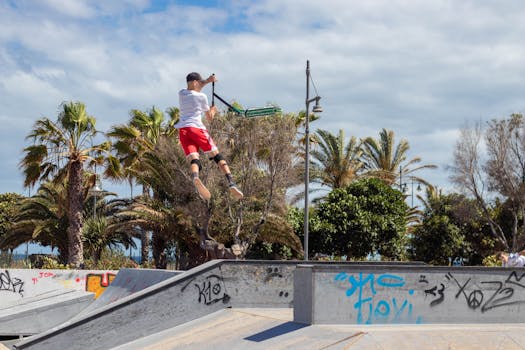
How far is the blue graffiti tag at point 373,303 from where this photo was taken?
10461 millimetres

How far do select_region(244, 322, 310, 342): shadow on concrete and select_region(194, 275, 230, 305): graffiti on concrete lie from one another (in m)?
2.31

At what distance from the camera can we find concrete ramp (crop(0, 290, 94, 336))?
692 inches

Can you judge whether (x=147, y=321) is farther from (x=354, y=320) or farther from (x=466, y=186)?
(x=466, y=186)

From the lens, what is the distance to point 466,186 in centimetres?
3822

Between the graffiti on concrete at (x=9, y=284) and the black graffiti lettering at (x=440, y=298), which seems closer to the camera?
the black graffiti lettering at (x=440, y=298)

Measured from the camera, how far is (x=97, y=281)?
22719 mm

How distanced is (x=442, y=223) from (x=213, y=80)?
3199cm

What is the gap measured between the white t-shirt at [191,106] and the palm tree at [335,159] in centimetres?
2719

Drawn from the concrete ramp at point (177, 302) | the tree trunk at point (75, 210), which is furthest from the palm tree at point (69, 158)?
the concrete ramp at point (177, 302)

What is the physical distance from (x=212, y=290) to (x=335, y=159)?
26.5 metres

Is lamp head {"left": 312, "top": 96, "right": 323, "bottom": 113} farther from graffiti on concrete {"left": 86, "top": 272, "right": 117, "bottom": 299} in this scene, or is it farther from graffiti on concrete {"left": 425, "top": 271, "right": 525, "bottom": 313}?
graffiti on concrete {"left": 425, "top": 271, "right": 525, "bottom": 313}

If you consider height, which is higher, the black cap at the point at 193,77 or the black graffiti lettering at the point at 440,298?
the black cap at the point at 193,77

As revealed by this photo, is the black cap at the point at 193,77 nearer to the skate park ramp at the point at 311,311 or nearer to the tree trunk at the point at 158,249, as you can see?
the skate park ramp at the point at 311,311

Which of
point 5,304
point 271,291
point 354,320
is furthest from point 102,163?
point 354,320
